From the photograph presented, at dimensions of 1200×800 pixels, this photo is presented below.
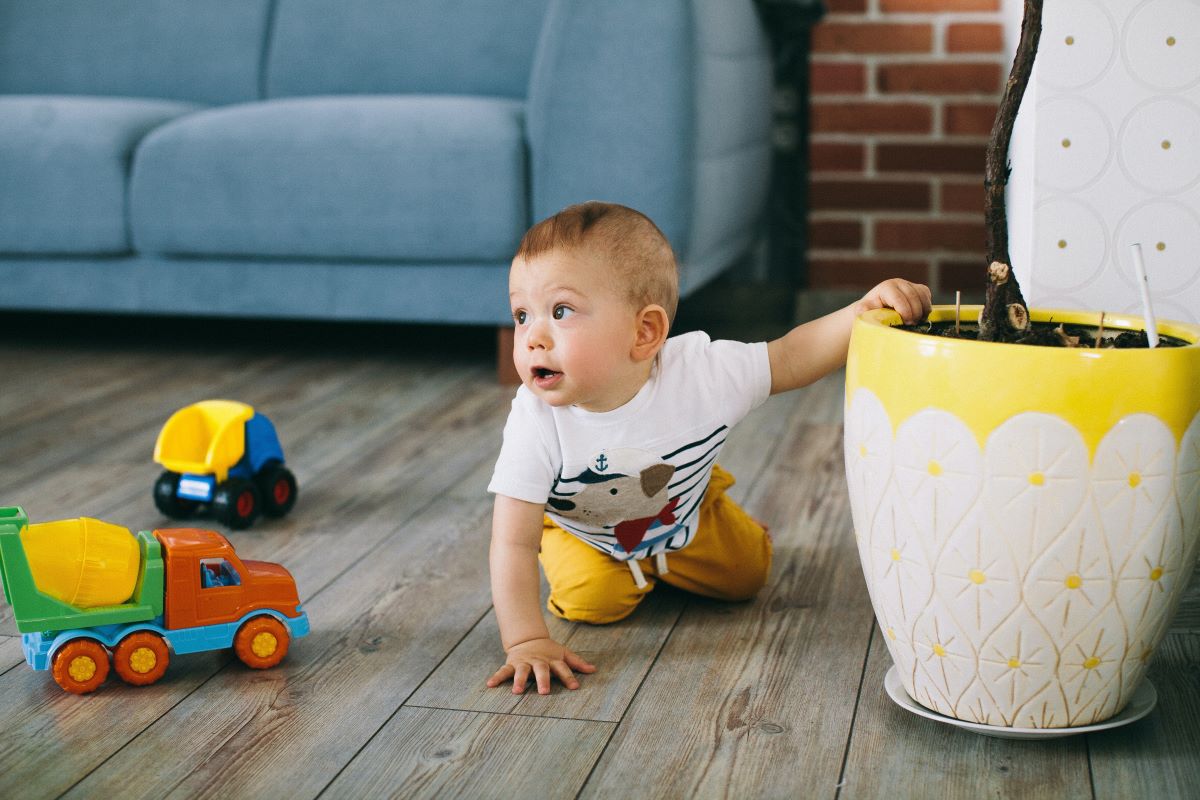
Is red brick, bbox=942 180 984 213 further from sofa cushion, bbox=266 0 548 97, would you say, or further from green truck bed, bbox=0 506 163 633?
green truck bed, bbox=0 506 163 633

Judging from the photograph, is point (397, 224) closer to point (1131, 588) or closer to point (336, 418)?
point (336, 418)

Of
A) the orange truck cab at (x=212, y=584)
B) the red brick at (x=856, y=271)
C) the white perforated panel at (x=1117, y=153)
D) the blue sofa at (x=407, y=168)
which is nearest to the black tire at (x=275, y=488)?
the orange truck cab at (x=212, y=584)

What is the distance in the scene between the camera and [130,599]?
1.07m

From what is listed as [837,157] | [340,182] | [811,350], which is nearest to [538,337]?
[811,350]

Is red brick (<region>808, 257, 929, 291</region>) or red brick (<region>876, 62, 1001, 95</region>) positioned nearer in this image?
red brick (<region>876, 62, 1001, 95</region>)

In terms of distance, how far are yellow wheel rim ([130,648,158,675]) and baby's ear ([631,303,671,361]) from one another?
48 centimetres

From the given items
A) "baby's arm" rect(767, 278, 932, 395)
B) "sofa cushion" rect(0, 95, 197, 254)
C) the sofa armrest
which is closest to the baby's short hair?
"baby's arm" rect(767, 278, 932, 395)

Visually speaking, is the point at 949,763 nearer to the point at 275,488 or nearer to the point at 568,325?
the point at 568,325

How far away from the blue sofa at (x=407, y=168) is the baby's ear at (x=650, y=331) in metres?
1.08

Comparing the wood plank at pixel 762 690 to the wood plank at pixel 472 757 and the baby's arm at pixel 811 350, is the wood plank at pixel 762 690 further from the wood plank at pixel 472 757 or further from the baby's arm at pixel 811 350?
the baby's arm at pixel 811 350

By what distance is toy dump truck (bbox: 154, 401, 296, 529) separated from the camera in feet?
4.90

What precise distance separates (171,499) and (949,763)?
0.97 meters

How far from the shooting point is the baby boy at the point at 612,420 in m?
1.09

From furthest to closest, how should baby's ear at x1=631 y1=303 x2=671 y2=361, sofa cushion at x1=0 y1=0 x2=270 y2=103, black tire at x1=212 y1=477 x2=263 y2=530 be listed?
sofa cushion at x1=0 y1=0 x2=270 y2=103 → black tire at x1=212 y1=477 x2=263 y2=530 → baby's ear at x1=631 y1=303 x2=671 y2=361
